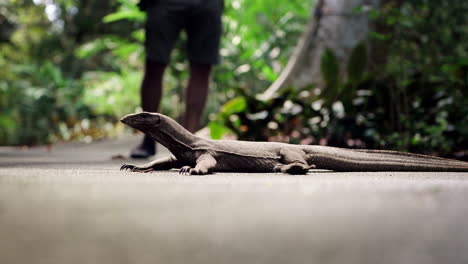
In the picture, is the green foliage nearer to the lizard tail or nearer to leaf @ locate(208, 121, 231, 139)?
leaf @ locate(208, 121, 231, 139)

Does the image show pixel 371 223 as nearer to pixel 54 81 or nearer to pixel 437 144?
pixel 437 144

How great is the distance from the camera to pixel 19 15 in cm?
1923

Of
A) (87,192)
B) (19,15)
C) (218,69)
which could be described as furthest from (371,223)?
(19,15)

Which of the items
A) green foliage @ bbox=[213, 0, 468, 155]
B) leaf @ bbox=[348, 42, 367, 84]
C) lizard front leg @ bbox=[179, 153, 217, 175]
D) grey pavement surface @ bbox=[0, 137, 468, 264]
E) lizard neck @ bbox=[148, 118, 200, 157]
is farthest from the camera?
leaf @ bbox=[348, 42, 367, 84]

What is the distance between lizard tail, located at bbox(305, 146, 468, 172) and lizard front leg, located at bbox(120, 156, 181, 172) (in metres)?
0.86

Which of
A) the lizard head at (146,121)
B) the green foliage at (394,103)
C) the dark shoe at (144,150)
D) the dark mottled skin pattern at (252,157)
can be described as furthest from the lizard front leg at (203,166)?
the green foliage at (394,103)

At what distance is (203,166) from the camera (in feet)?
8.35

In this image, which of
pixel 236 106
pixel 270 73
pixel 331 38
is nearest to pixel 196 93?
pixel 236 106

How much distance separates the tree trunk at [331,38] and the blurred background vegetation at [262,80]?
0.27 m

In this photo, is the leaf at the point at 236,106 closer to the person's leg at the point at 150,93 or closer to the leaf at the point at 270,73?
the person's leg at the point at 150,93

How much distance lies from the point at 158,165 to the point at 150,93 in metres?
1.52

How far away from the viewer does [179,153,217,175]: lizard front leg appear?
2.49 meters

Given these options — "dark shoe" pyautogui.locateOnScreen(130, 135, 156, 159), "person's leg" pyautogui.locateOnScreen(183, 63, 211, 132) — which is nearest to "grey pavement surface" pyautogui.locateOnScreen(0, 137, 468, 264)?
"dark shoe" pyautogui.locateOnScreen(130, 135, 156, 159)

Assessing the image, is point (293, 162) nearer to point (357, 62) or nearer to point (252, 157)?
point (252, 157)
